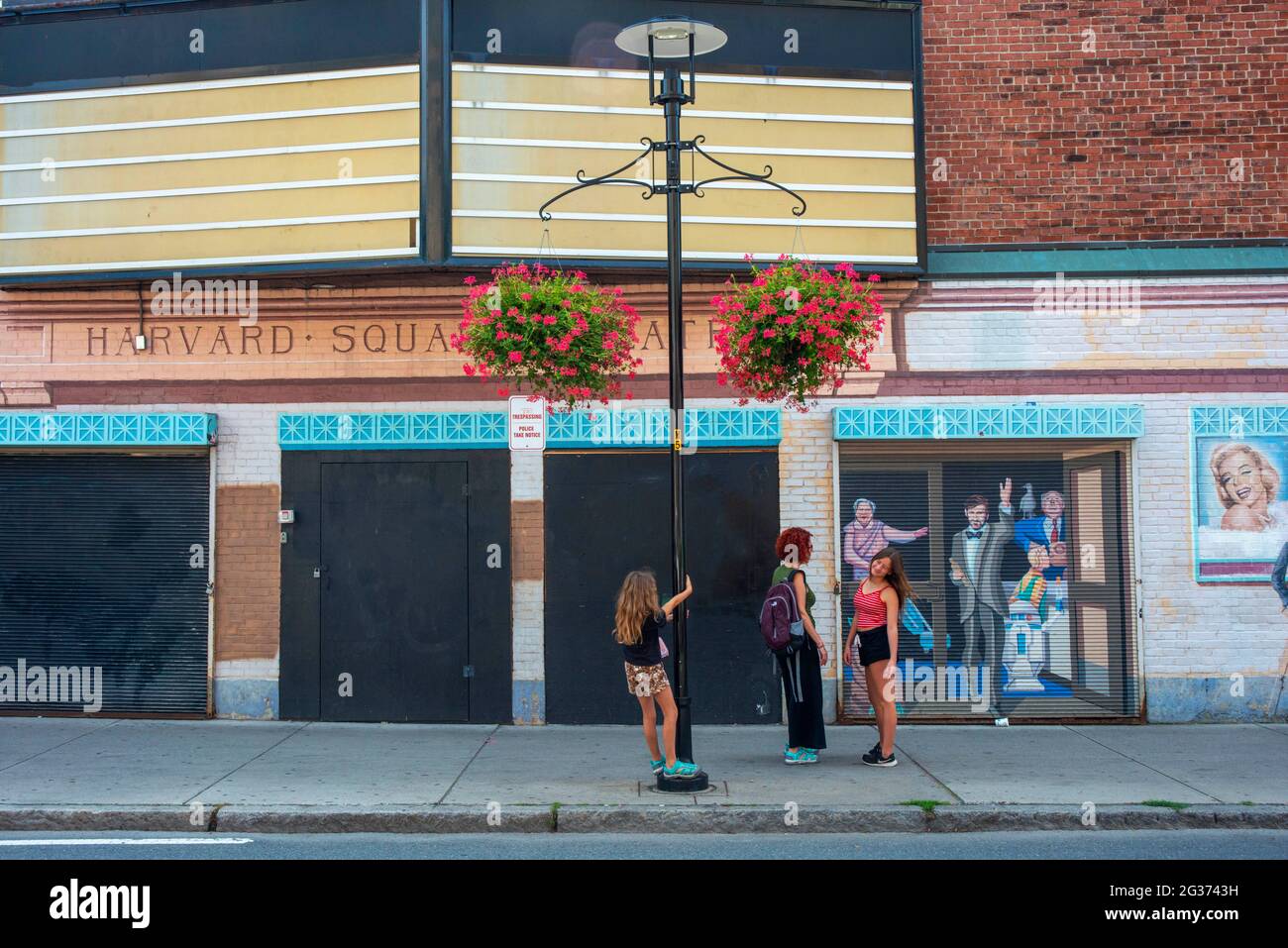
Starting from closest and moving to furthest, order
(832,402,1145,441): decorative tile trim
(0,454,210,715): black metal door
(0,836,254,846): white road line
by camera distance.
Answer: (0,836,254,846): white road line → (832,402,1145,441): decorative tile trim → (0,454,210,715): black metal door

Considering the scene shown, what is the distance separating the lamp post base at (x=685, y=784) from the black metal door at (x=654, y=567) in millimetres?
2703

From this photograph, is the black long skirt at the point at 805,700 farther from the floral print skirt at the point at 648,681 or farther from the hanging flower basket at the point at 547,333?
the hanging flower basket at the point at 547,333

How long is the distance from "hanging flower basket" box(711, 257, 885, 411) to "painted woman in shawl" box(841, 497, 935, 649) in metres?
2.37

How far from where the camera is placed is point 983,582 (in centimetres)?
1113

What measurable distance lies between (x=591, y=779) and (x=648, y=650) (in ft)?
4.29

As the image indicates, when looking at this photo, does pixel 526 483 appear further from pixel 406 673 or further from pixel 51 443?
pixel 51 443

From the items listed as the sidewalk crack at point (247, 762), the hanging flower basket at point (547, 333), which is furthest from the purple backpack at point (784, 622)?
the sidewalk crack at point (247, 762)

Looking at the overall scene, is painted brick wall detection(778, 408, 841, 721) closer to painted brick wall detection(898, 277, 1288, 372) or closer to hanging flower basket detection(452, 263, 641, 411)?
painted brick wall detection(898, 277, 1288, 372)

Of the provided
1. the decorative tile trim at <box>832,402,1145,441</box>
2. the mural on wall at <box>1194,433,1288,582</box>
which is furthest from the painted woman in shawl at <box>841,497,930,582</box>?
the mural on wall at <box>1194,433,1288,582</box>

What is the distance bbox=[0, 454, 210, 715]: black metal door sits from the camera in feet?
36.9

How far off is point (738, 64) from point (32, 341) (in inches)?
305

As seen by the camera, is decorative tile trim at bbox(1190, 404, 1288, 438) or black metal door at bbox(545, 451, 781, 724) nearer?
black metal door at bbox(545, 451, 781, 724)

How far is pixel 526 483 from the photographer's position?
11.1m

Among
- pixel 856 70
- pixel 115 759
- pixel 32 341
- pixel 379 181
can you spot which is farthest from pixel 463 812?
pixel 856 70
